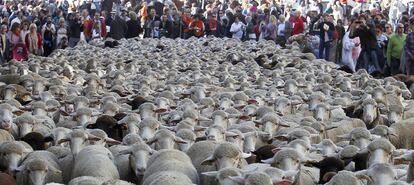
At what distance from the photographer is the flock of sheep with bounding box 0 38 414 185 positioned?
902 centimetres

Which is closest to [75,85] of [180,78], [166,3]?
[180,78]

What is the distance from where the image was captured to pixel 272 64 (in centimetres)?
2220

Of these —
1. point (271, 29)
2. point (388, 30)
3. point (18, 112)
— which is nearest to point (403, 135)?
point (18, 112)

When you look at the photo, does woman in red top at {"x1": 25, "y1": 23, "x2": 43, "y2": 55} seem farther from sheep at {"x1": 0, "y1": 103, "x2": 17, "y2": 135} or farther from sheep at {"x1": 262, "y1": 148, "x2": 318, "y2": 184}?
sheep at {"x1": 262, "y1": 148, "x2": 318, "y2": 184}

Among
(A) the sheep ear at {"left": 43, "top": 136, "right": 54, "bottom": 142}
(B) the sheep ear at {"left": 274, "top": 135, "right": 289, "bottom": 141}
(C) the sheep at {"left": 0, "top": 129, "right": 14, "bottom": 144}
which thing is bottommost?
(A) the sheep ear at {"left": 43, "top": 136, "right": 54, "bottom": 142}

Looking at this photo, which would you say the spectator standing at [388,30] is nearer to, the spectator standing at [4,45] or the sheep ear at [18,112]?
the spectator standing at [4,45]

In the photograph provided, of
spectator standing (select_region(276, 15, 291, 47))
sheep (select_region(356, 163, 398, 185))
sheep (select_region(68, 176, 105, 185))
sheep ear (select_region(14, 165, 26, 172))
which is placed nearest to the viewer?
sheep (select_region(68, 176, 105, 185))

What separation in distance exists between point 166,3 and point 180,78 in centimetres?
2202

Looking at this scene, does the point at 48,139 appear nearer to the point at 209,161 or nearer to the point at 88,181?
the point at 209,161

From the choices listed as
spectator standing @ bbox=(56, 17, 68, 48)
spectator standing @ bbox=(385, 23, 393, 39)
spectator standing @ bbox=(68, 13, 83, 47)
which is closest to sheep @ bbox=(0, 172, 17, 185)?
spectator standing @ bbox=(385, 23, 393, 39)

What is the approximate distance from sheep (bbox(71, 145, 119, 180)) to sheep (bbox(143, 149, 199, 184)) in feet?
1.15

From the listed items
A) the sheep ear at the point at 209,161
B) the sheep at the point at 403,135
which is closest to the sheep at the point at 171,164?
the sheep ear at the point at 209,161

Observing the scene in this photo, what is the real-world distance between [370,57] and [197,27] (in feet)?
37.6

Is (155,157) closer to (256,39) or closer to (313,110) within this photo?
(313,110)
